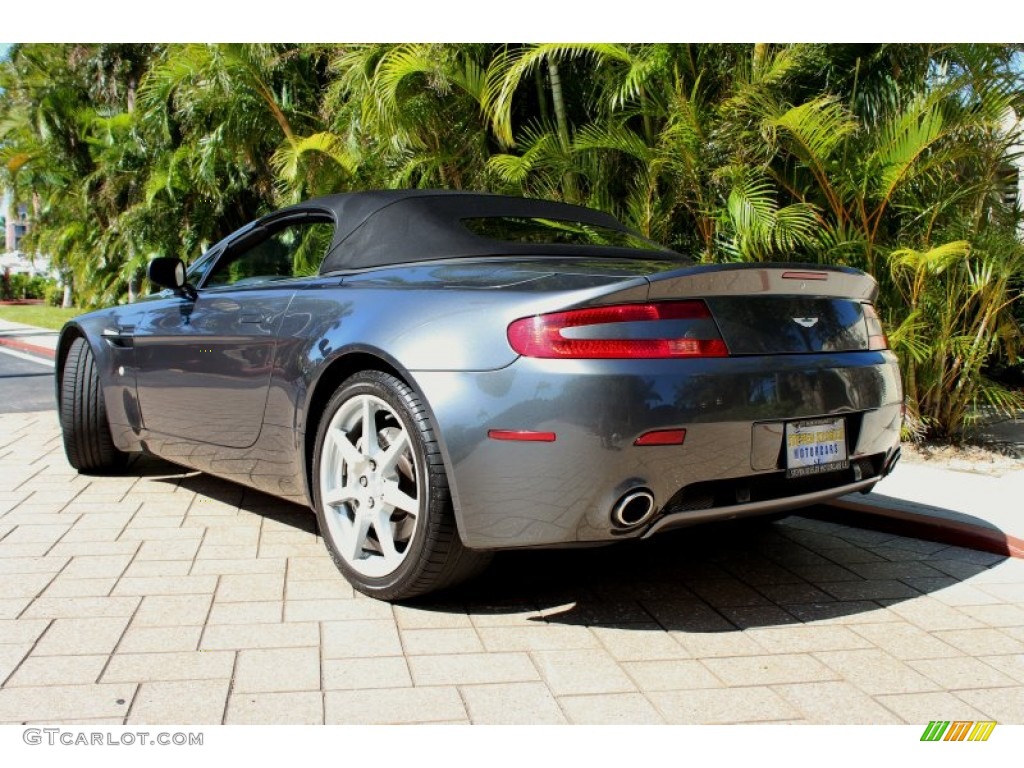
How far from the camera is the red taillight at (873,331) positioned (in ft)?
11.7

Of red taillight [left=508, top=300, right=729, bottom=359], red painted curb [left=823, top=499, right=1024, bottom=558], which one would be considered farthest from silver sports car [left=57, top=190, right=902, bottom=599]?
red painted curb [left=823, top=499, right=1024, bottom=558]

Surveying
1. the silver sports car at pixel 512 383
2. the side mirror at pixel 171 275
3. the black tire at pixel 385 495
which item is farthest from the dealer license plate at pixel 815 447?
the side mirror at pixel 171 275

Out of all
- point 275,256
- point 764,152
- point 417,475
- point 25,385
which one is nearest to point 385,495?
point 417,475

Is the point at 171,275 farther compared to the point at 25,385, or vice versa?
the point at 25,385

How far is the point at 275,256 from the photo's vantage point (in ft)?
14.3

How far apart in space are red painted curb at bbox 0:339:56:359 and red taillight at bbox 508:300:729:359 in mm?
13442

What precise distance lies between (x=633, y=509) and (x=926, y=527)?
2.16 meters

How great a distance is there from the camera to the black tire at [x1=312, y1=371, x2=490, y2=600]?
10.2 feet

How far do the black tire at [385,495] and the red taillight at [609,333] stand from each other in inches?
17.5

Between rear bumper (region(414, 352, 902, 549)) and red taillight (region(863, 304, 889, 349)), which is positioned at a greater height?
red taillight (region(863, 304, 889, 349))

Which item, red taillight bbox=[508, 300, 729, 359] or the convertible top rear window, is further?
the convertible top rear window

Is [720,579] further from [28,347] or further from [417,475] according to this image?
[28,347]

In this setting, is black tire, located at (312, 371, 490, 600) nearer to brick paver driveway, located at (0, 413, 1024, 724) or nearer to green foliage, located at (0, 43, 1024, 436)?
brick paver driveway, located at (0, 413, 1024, 724)

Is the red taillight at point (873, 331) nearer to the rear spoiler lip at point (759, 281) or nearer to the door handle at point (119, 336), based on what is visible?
the rear spoiler lip at point (759, 281)
